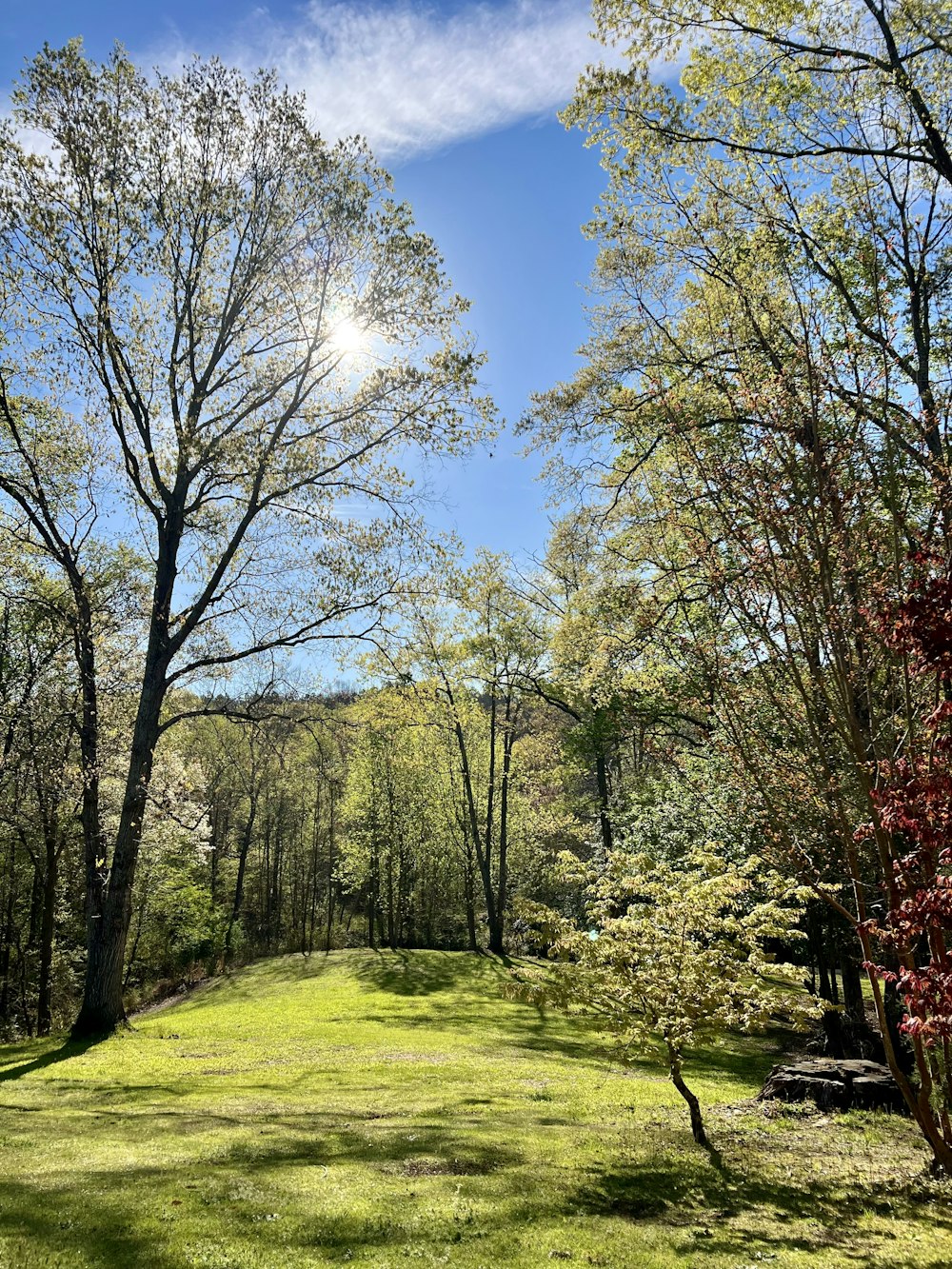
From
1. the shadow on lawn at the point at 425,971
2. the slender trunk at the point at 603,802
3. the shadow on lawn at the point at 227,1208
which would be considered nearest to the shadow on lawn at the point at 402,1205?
the shadow on lawn at the point at 227,1208

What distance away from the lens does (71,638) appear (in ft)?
49.8

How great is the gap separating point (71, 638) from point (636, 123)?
14.2m

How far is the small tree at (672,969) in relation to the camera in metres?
6.79

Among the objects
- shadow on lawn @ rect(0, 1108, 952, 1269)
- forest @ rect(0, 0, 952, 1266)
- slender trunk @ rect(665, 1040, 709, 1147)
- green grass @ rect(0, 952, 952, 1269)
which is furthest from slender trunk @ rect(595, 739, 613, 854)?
shadow on lawn @ rect(0, 1108, 952, 1269)

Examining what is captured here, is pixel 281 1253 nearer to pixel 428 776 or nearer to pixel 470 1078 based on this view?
pixel 470 1078

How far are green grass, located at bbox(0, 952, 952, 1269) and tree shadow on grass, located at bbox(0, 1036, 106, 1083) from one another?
0.24ft

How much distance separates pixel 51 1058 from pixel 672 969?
11111 millimetres

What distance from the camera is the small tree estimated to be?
6785 mm

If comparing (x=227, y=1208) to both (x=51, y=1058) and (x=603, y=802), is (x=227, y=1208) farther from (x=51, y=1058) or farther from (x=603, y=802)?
(x=603, y=802)

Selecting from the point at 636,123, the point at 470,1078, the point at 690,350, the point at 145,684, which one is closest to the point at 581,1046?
the point at 470,1078

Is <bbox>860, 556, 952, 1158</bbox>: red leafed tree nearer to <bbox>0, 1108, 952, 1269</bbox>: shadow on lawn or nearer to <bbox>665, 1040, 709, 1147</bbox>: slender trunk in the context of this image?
<bbox>0, 1108, 952, 1269</bbox>: shadow on lawn

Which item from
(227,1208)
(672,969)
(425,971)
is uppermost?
(672,969)

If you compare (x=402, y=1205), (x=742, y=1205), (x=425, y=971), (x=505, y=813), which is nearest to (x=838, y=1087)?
(x=742, y=1205)

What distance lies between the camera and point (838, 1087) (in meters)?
9.09
